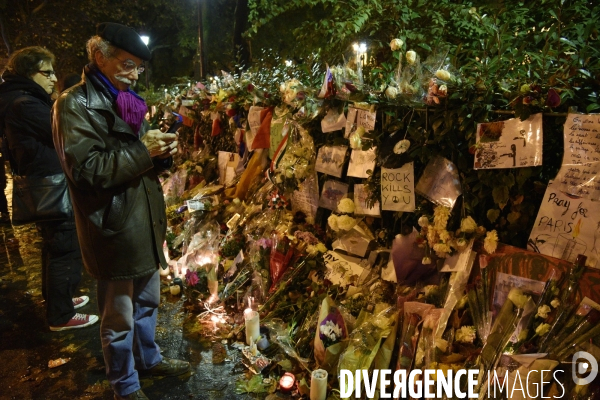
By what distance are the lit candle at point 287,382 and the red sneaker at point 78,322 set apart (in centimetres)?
202

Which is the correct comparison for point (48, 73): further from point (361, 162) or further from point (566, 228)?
point (566, 228)

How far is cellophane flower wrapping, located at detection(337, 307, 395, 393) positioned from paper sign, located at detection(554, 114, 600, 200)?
1.33m

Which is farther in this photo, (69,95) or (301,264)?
(301,264)

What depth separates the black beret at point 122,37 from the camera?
88.7 inches

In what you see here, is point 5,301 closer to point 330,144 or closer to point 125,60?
point 125,60

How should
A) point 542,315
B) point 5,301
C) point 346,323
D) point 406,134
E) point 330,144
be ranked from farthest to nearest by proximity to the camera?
point 5,301, point 330,144, point 346,323, point 406,134, point 542,315

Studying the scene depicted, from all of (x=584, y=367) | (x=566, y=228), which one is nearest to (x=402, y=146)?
(x=566, y=228)

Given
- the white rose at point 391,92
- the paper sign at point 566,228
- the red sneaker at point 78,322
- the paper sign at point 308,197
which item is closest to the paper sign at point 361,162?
the white rose at point 391,92

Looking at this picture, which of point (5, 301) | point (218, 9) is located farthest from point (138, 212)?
point (218, 9)

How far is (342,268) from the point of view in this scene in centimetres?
327

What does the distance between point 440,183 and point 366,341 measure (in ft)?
3.74

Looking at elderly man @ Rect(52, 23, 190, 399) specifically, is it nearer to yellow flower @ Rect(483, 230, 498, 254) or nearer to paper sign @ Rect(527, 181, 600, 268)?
yellow flower @ Rect(483, 230, 498, 254)

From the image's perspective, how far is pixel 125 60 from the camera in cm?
232

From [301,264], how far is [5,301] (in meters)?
3.19
